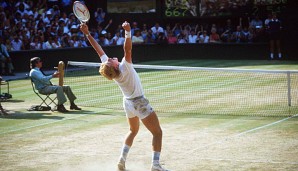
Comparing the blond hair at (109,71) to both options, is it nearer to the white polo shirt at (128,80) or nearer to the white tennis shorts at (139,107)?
the white polo shirt at (128,80)

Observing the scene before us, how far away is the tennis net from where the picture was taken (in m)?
16.6

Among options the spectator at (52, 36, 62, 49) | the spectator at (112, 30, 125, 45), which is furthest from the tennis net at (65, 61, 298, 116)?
the spectator at (112, 30, 125, 45)

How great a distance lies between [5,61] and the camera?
90.5 feet

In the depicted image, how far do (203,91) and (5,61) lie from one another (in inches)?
439

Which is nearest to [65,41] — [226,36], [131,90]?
[226,36]

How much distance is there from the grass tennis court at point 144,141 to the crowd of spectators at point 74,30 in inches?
475

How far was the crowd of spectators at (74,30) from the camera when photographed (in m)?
29.7

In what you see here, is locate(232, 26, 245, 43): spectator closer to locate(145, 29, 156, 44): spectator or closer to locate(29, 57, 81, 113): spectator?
locate(145, 29, 156, 44): spectator

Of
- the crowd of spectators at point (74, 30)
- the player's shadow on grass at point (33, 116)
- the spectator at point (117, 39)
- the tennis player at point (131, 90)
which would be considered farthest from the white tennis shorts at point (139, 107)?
the spectator at point (117, 39)

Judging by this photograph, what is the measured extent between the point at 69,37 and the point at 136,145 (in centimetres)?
Result: 1921

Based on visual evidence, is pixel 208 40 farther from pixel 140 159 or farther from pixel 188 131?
pixel 140 159

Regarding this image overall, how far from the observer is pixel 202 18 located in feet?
114

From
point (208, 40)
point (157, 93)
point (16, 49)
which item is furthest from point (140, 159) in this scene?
point (208, 40)

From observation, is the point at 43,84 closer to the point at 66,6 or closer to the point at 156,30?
the point at 156,30
